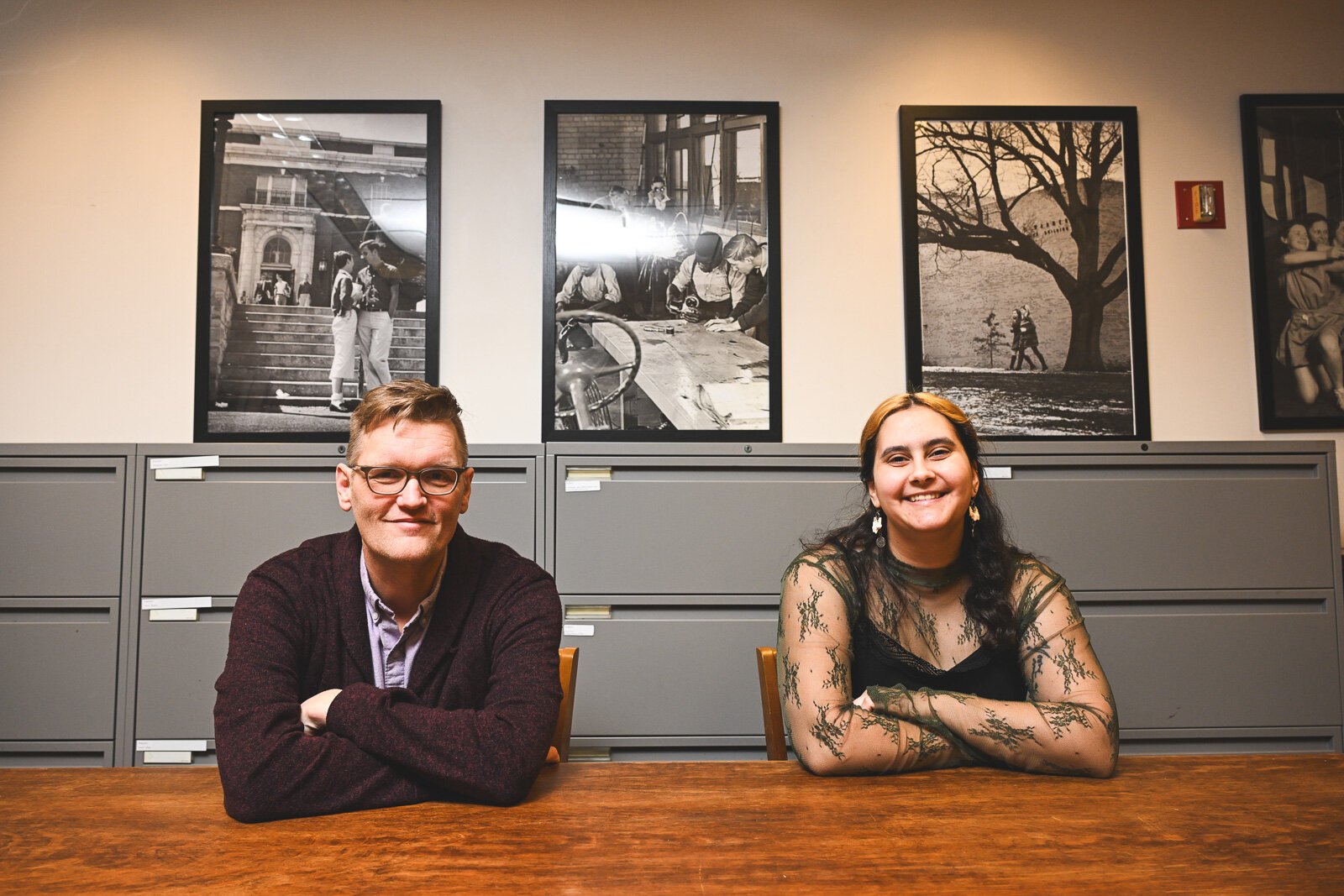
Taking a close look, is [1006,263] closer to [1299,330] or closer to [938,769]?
[1299,330]

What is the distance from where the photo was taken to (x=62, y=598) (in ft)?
8.48

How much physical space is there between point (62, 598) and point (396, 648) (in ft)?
5.29

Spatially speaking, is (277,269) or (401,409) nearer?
(401,409)

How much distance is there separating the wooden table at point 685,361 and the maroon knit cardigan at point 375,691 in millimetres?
1518

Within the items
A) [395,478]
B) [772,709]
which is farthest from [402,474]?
[772,709]

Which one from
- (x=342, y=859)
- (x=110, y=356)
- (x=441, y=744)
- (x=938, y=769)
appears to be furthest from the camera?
(x=110, y=356)

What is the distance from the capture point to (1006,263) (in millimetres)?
3252

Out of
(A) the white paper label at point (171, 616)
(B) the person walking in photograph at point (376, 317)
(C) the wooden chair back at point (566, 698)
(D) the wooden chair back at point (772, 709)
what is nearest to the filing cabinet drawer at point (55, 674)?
(A) the white paper label at point (171, 616)

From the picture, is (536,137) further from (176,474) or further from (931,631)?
(931,631)

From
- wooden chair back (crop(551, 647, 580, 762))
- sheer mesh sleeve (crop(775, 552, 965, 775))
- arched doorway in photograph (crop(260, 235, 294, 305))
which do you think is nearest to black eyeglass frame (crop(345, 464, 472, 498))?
wooden chair back (crop(551, 647, 580, 762))

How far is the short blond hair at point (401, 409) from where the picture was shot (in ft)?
4.93

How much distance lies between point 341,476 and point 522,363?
1683 mm

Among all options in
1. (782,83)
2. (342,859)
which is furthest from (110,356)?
(342,859)

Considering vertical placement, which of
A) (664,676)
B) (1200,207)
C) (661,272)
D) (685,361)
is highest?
(1200,207)
